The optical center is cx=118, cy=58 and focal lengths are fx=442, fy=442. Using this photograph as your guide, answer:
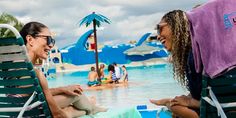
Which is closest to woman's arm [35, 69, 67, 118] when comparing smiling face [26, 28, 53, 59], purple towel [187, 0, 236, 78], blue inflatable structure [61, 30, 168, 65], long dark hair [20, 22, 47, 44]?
smiling face [26, 28, 53, 59]

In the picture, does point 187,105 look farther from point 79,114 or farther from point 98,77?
point 98,77

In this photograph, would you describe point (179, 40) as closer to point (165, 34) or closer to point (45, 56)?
point (165, 34)

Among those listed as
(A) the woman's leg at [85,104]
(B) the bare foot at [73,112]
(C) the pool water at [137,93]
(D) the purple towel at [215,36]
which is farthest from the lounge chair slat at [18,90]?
(C) the pool water at [137,93]

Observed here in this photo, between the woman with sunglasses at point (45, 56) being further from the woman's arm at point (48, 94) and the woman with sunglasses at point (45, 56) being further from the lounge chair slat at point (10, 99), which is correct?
the lounge chair slat at point (10, 99)

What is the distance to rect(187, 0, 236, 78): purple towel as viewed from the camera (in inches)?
93.7

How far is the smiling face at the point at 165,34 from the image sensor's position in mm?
2784

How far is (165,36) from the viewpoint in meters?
2.80

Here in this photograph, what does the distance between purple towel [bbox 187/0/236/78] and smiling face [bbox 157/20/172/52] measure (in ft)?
1.12

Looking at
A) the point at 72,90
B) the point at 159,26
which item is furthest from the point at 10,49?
the point at 159,26

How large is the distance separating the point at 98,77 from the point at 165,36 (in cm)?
1797

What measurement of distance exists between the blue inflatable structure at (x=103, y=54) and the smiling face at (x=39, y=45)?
35993 millimetres

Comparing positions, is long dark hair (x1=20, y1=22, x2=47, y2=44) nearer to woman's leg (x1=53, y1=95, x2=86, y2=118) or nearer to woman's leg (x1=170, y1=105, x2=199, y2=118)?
woman's leg (x1=53, y1=95, x2=86, y2=118)

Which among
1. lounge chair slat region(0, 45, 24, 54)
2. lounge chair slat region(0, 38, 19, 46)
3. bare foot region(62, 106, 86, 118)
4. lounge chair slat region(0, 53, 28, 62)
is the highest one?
lounge chair slat region(0, 38, 19, 46)

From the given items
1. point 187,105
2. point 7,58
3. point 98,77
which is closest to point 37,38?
point 7,58
